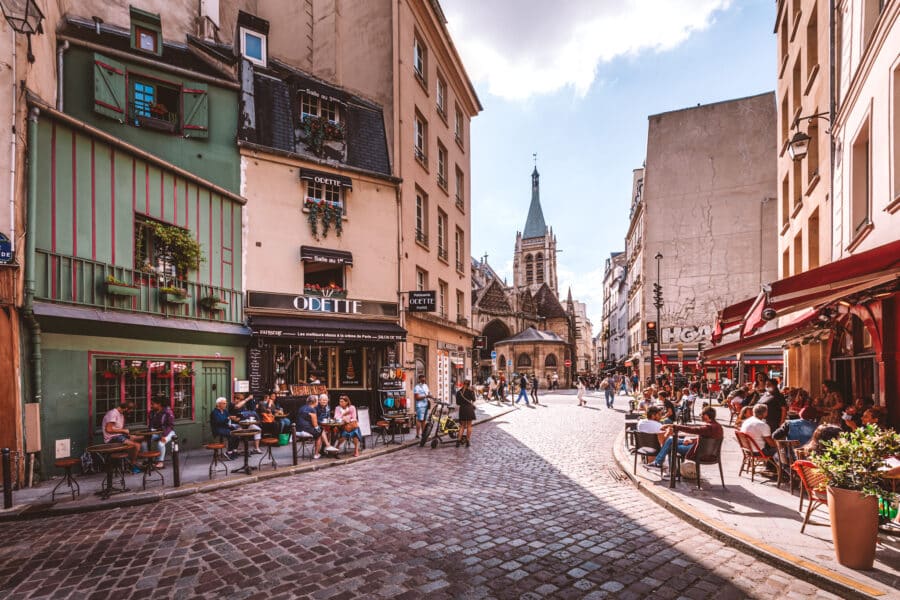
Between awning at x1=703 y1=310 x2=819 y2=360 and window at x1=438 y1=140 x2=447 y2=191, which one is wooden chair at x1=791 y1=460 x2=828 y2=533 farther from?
window at x1=438 y1=140 x2=447 y2=191

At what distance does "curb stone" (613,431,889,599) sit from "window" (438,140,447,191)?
54.2 feet

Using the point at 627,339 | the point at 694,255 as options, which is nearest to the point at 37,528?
the point at 694,255

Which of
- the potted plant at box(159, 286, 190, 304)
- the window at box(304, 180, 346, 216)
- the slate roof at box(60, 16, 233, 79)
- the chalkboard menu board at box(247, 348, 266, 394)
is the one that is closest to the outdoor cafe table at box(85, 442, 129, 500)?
the potted plant at box(159, 286, 190, 304)

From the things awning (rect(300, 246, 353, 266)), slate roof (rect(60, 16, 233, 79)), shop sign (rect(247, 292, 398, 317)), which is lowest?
shop sign (rect(247, 292, 398, 317))

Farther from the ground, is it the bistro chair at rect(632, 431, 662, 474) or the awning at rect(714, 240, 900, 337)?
the awning at rect(714, 240, 900, 337)

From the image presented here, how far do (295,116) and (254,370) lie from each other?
8.23 m

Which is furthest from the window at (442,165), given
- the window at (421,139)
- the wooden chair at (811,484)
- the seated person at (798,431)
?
the wooden chair at (811,484)

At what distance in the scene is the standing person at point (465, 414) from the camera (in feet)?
39.4

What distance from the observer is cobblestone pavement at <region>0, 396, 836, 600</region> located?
13.9ft

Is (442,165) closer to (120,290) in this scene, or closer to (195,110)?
(195,110)

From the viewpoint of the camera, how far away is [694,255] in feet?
105

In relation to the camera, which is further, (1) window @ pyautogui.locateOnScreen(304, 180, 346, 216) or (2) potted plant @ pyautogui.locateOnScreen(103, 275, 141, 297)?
(1) window @ pyautogui.locateOnScreen(304, 180, 346, 216)

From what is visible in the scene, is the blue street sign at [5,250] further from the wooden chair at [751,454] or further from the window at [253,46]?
the wooden chair at [751,454]

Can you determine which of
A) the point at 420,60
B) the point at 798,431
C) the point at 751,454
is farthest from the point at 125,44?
the point at 798,431
